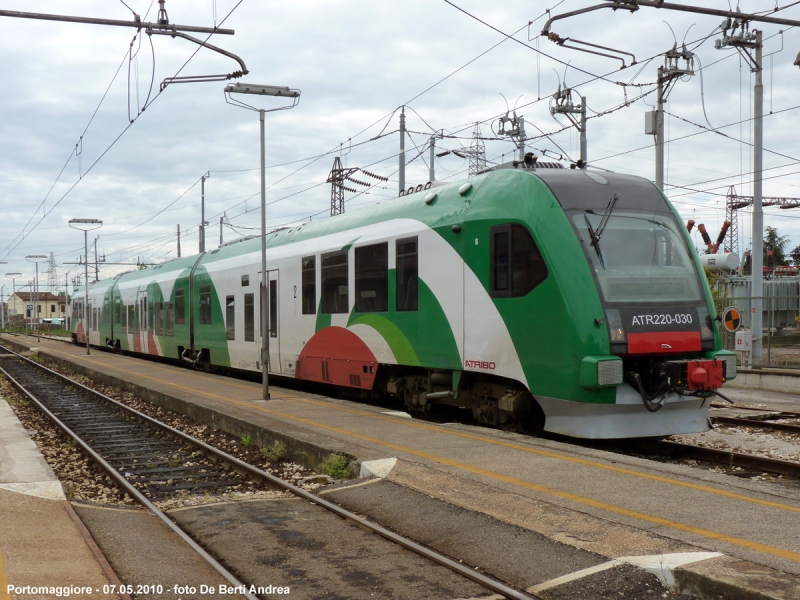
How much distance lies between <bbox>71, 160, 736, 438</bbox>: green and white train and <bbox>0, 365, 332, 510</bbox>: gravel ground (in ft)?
7.92

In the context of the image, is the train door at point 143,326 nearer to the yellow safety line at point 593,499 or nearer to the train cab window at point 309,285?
the train cab window at point 309,285

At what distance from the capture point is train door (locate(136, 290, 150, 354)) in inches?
1173

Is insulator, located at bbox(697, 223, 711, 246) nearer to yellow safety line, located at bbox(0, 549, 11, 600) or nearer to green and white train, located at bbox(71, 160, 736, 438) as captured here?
green and white train, located at bbox(71, 160, 736, 438)

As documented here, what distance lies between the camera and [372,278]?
1323 cm

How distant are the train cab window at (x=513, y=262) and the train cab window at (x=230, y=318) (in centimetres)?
1094

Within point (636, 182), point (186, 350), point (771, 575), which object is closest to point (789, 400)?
point (636, 182)

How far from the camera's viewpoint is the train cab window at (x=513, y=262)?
9625 millimetres

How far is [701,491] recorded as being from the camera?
674 centimetres

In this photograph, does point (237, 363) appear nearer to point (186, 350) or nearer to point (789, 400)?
point (186, 350)

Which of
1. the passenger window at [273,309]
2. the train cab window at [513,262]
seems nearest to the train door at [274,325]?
the passenger window at [273,309]

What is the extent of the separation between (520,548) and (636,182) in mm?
6082

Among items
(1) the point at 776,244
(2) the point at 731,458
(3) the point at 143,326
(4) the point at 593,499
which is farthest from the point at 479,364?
(1) the point at 776,244

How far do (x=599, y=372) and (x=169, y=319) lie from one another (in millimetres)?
19990

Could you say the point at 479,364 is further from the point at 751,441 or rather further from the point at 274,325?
the point at 274,325
